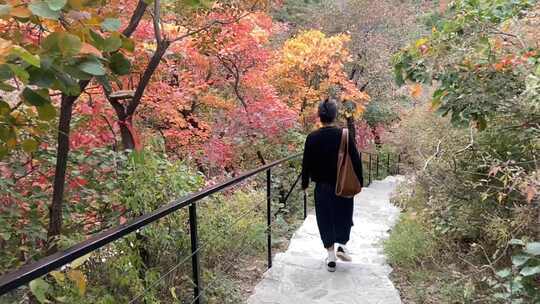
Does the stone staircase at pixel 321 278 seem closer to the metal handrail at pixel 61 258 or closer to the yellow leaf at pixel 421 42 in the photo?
the metal handrail at pixel 61 258

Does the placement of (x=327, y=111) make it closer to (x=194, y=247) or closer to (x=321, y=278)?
(x=321, y=278)

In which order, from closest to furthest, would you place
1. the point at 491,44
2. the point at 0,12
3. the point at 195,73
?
the point at 0,12, the point at 491,44, the point at 195,73

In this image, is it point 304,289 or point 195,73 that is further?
point 195,73

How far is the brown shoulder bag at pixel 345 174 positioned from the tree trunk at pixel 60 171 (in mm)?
2106

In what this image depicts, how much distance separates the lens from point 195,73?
792 cm

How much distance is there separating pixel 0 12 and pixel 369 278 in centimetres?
315

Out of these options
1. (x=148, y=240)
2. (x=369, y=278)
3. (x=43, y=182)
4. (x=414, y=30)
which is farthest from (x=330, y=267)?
(x=414, y=30)

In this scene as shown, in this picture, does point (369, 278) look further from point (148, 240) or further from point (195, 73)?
point (195, 73)

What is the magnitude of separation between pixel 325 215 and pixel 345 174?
0.46 metres

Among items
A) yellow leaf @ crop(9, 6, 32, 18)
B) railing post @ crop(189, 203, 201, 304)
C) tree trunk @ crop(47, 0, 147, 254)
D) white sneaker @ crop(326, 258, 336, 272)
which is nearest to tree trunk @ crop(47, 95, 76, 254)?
tree trunk @ crop(47, 0, 147, 254)

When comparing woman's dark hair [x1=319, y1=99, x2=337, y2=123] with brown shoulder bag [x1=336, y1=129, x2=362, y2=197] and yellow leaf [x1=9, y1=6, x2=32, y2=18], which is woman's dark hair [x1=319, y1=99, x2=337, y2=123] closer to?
brown shoulder bag [x1=336, y1=129, x2=362, y2=197]

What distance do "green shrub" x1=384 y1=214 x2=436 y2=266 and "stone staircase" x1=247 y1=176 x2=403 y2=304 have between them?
130 millimetres

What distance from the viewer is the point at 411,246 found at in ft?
12.9

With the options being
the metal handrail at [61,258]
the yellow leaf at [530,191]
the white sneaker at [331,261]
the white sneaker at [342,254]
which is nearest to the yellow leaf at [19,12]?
the metal handrail at [61,258]
